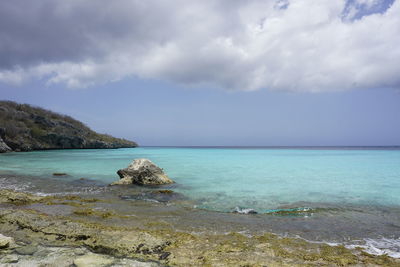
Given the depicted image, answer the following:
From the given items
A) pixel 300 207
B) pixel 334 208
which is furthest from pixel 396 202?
pixel 300 207

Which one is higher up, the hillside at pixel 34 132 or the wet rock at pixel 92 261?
the hillside at pixel 34 132

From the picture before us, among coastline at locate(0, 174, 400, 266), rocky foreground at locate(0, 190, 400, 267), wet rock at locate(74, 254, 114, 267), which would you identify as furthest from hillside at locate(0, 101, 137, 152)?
wet rock at locate(74, 254, 114, 267)

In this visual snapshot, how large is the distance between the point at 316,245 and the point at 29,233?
6.84m

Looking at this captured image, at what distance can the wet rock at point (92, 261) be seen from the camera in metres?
4.12

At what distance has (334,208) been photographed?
9312 millimetres

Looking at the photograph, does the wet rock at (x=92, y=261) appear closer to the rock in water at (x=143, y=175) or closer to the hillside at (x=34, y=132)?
the rock in water at (x=143, y=175)

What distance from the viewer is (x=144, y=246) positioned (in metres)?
5.00

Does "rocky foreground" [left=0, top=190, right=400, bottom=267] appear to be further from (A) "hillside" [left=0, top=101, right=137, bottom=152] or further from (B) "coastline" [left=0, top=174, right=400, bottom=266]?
(A) "hillside" [left=0, top=101, right=137, bottom=152]

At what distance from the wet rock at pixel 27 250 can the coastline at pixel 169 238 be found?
6.2 inches

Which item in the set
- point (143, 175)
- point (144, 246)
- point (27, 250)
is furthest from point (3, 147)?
point (144, 246)

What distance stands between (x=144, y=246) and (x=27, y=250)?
2.26 metres

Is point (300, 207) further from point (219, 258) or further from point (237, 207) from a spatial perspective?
point (219, 258)

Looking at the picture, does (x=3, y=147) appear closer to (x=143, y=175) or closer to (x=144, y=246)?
(x=143, y=175)

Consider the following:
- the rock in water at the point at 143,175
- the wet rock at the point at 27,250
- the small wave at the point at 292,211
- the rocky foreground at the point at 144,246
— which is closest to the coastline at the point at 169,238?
the rocky foreground at the point at 144,246
